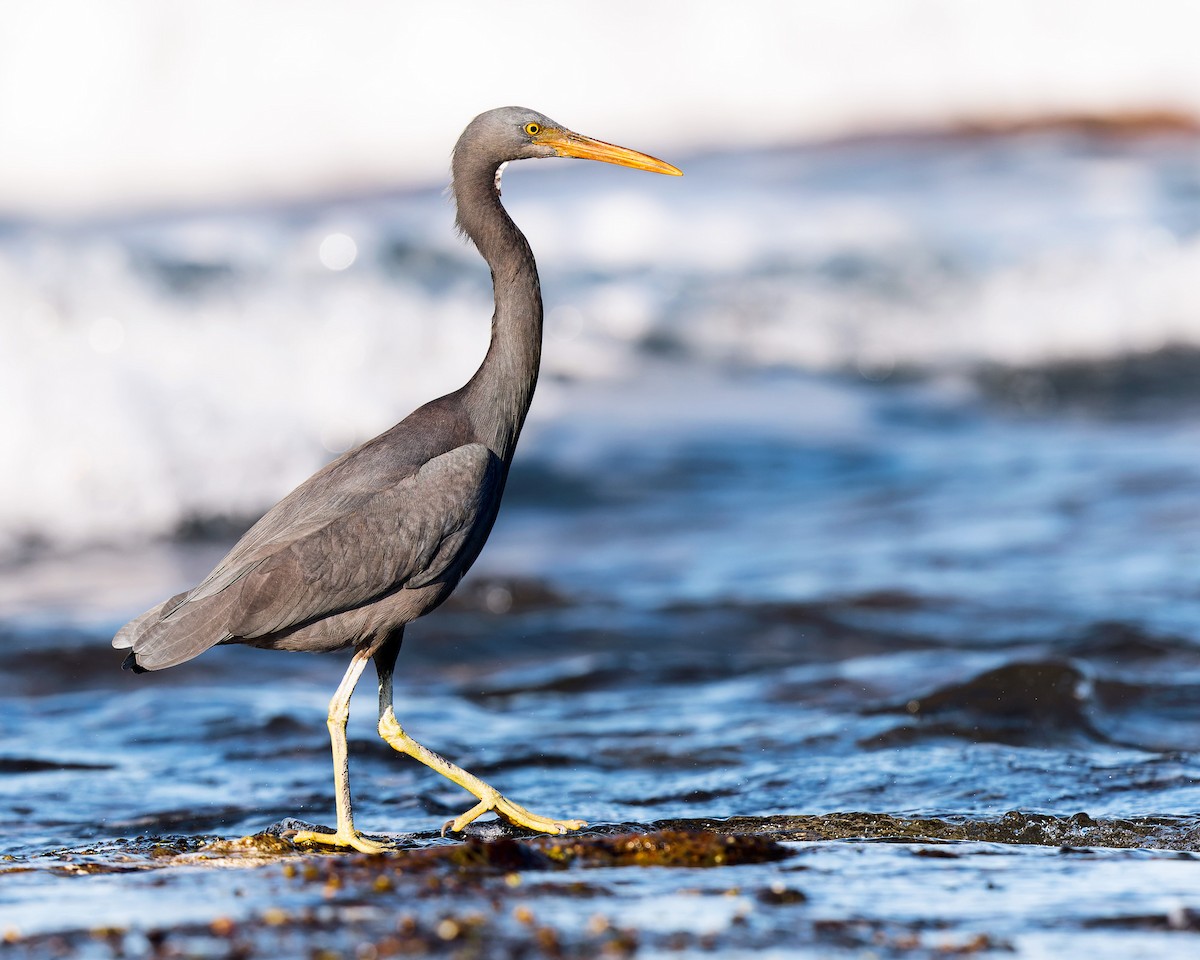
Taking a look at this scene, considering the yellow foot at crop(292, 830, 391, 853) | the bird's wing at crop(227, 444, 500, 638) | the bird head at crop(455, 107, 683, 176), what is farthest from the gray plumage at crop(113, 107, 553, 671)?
the bird head at crop(455, 107, 683, 176)

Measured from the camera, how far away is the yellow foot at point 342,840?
545cm

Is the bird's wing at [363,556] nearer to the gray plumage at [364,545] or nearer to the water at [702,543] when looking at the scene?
the gray plumage at [364,545]

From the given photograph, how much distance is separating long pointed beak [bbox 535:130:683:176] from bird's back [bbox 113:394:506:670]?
1217mm

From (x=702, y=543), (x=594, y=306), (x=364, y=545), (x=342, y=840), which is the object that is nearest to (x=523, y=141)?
(x=364, y=545)

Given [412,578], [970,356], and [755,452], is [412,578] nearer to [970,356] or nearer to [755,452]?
[755,452]

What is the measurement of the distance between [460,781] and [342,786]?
1.47ft

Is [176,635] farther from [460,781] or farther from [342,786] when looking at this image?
[460,781]

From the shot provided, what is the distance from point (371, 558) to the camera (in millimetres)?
5578

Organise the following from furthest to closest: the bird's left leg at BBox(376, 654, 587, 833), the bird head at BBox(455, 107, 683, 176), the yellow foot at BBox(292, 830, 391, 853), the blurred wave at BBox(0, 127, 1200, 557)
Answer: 1. the blurred wave at BBox(0, 127, 1200, 557)
2. the bird head at BBox(455, 107, 683, 176)
3. the bird's left leg at BBox(376, 654, 587, 833)
4. the yellow foot at BBox(292, 830, 391, 853)

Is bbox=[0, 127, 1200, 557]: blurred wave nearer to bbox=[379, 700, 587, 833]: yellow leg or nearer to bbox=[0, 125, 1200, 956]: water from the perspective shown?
bbox=[0, 125, 1200, 956]: water

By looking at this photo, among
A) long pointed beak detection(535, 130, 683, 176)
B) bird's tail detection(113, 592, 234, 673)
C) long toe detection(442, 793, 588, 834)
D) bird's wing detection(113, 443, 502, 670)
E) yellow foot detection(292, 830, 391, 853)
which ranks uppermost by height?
long pointed beak detection(535, 130, 683, 176)

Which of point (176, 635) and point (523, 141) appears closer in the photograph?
point (176, 635)

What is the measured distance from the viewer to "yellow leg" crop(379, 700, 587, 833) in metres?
5.86

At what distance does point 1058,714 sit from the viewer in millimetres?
8617
